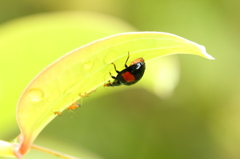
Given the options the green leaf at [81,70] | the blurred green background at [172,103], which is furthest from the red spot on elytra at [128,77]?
the blurred green background at [172,103]

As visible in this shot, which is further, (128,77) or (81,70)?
(128,77)

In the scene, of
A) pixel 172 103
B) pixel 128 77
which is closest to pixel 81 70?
pixel 128 77

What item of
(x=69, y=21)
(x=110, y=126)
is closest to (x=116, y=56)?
(x=69, y=21)

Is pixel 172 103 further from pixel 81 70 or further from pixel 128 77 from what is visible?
pixel 81 70

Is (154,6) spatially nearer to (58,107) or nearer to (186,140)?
(186,140)

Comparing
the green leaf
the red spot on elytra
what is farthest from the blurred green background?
the green leaf

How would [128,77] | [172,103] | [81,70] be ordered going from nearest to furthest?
[81,70]
[128,77]
[172,103]

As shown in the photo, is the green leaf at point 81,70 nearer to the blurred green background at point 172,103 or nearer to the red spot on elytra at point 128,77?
the red spot on elytra at point 128,77

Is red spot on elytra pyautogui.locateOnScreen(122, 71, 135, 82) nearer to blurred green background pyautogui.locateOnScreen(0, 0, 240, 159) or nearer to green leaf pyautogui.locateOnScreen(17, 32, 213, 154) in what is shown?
green leaf pyautogui.locateOnScreen(17, 32, 213, 154)

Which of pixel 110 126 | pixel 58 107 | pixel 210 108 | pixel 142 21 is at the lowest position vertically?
pixel 58 107
